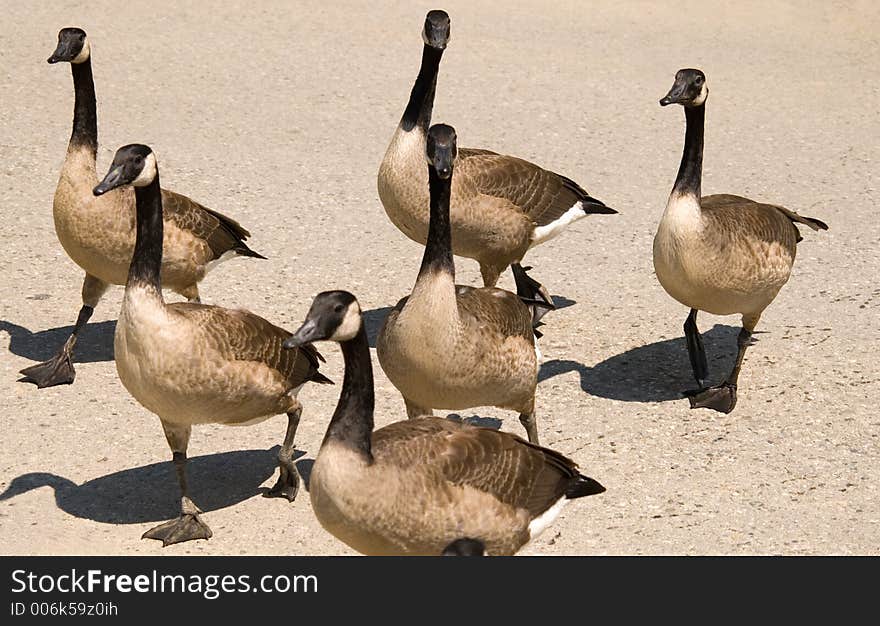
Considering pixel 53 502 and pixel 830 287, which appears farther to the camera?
pixel 830 287

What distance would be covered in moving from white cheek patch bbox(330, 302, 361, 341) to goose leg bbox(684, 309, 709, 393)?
154 inches

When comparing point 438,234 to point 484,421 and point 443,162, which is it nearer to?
point 443,162

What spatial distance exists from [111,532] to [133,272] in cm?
149

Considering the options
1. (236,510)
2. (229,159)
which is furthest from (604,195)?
(236,510)

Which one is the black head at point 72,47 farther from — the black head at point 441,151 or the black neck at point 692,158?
the black neck at point 692,158

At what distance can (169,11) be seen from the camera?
1677 centimetres

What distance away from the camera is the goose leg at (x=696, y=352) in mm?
9414

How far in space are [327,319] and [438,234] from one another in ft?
5.36

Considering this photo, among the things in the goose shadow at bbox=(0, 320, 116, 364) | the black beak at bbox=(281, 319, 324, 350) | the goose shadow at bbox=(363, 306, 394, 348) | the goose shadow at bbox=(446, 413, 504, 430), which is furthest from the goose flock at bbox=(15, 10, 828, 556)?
the goose shadow at bbox=(363, 306, 394, 348)

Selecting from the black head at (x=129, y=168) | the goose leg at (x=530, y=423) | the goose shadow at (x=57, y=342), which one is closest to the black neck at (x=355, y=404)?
the black head at (x=129, y=168)

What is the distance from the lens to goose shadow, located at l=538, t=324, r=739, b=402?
9445 mm

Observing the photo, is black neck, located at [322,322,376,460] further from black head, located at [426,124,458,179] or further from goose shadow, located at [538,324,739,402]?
goose shadow, located at [538,324,739,402]

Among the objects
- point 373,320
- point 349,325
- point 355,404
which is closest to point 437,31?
point 373,320

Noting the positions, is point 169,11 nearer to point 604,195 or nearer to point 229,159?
point 229,159
